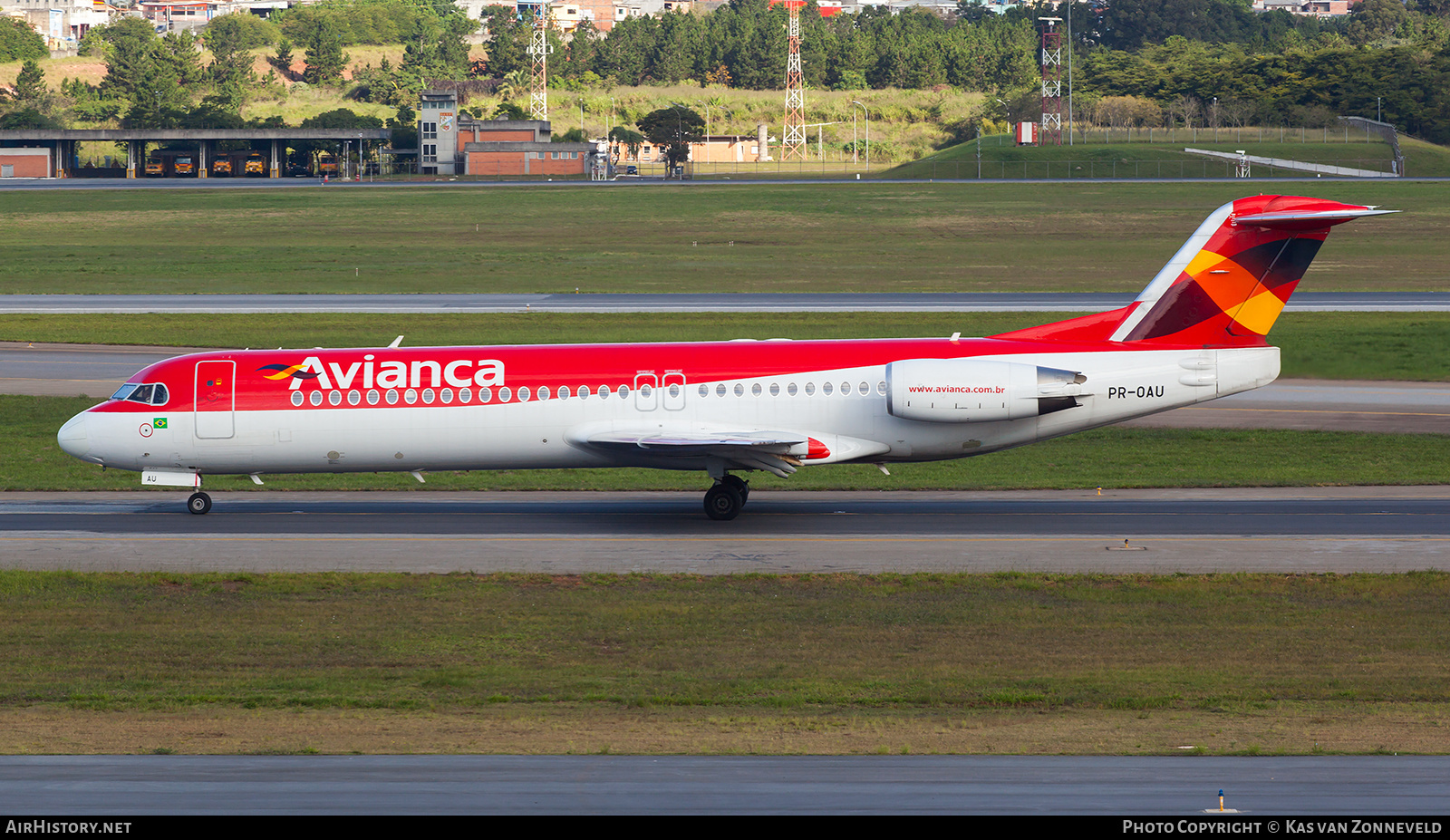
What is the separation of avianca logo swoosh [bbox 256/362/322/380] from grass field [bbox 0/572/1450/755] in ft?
19.3

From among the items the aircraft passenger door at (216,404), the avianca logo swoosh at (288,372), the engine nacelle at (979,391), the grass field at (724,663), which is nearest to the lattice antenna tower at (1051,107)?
the engine nacelle at (979,391)

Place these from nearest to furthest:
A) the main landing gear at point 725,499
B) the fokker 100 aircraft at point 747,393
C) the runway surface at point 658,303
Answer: the fokker 100 aircraft at point 747,393 → the main landing gear at point 725,499 → the runway surface at point 658,303

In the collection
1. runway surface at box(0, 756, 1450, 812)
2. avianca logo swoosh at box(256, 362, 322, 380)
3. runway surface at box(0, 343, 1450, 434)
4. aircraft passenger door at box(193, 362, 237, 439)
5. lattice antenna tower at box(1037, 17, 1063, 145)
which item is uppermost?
lattice antenna tower at box(1037, 17, 1063, 145)

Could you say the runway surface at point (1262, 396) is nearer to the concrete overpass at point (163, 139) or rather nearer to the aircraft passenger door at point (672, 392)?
the aircraft passenger door at point (672, 392)

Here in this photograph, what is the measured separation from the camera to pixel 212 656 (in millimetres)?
19828

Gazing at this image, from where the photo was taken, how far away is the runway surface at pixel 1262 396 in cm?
3947

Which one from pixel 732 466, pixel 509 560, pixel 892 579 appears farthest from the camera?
pixel 732 466

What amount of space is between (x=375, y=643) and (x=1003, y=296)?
50.7 meters

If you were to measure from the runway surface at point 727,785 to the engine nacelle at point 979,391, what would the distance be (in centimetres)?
1427

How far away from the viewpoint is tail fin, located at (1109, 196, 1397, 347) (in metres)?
28.5

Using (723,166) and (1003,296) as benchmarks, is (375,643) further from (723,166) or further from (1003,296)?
(723,166)

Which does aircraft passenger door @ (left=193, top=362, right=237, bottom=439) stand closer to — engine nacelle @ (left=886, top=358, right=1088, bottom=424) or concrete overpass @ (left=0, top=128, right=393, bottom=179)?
engine nacelle @ (left=886, top=358, right=1088, bottom=424)

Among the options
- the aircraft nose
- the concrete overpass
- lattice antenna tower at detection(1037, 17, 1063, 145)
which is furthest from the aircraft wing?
lattice antenna tower at detection(1037, 17, 1063, 145)

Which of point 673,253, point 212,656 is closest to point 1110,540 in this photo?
point 212,656
